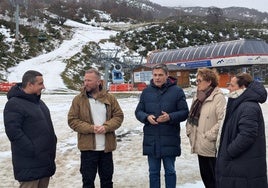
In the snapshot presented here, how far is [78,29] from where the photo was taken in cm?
5744

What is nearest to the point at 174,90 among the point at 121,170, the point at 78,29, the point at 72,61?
the point at 121,170

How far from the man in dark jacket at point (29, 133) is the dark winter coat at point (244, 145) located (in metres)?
1.81

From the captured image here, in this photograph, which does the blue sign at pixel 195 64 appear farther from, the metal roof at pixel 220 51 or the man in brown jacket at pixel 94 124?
the man in brown jacket at pixel 94 124

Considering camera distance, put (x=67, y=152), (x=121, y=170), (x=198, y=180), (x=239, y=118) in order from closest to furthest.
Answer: (x=239, y=118) < (x=198, y=180) < (x=121, y=170) < (x=67, y=152)

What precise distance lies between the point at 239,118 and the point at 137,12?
8337 centimetres

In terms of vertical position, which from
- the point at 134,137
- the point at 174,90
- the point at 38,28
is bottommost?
the point at 134,137

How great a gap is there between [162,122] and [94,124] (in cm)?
81

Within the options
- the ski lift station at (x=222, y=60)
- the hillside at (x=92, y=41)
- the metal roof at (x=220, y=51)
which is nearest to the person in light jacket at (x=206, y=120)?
the ski lift station at (x=222, y=60)

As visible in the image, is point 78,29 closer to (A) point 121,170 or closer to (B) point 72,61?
(B) point 72,61

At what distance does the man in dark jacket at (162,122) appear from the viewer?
14.9 feet

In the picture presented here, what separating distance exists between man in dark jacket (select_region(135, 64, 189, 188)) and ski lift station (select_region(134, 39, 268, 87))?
2532 centimetres

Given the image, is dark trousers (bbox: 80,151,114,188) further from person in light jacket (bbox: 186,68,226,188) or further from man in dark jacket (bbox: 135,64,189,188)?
person in light jacket (bbox: 186,68,226,188)

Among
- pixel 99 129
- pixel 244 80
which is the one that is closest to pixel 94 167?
pixel 99 129

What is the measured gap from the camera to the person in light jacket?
4.33 m
